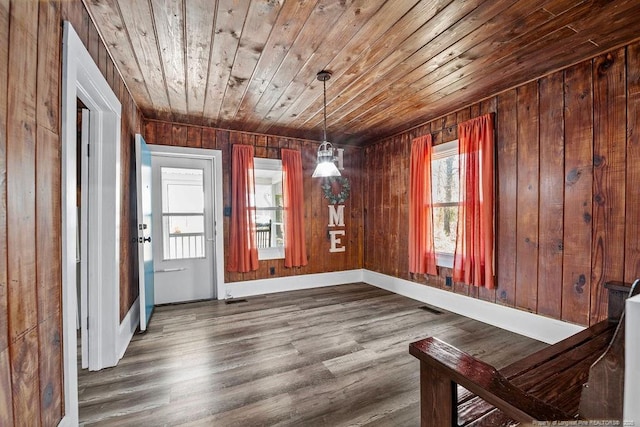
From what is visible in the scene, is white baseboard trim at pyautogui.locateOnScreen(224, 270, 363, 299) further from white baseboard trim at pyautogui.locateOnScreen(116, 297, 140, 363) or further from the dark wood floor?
white baseboard trim at pyautogui.locateOnScreen(116, 297, 140, 363)

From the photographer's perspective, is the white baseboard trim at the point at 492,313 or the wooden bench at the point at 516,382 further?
the white baseboard trim at the point at 492,313

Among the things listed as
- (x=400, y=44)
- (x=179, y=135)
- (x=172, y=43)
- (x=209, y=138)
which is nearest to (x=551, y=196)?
(x=400, y=44)

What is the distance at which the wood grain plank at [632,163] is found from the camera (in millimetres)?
2064

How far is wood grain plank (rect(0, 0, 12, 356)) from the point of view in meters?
0.99

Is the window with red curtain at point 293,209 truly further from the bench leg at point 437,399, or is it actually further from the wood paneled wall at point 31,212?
the bench leg at point 437,399

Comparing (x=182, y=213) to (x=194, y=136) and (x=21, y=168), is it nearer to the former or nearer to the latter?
(x=194, y=136)

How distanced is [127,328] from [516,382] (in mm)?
3065

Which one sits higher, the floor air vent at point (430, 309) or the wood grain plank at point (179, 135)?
the wood grain plank at point (179, 135)

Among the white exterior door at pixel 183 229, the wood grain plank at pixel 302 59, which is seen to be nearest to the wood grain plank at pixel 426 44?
the wood grain plank at pixel 302 59

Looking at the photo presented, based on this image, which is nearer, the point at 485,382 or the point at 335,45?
the point at 485,382

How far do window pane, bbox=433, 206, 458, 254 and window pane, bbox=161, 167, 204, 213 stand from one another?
130 inches

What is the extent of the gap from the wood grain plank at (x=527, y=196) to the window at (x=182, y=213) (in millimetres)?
3930

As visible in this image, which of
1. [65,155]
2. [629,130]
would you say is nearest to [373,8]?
[65,155]

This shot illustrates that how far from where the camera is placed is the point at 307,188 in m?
4.66
